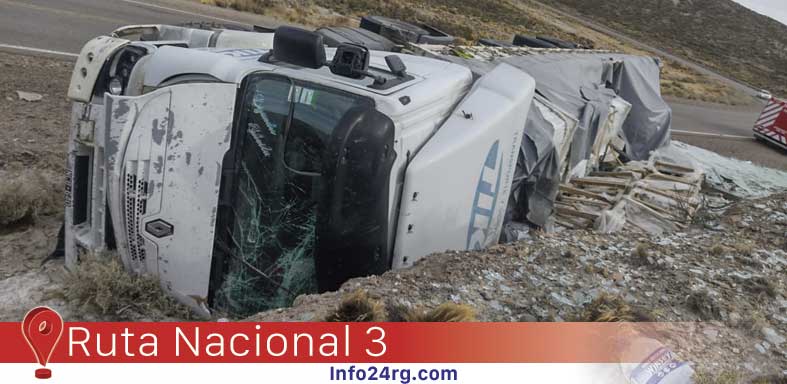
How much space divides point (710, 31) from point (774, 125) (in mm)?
44367

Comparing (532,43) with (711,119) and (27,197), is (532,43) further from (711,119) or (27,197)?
(711,119)

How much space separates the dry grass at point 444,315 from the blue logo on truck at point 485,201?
89 centimetres

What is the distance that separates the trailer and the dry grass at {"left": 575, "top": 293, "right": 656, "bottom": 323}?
40.6 ft

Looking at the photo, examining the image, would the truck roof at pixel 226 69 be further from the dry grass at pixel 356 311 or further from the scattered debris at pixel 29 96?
the scattered debris at pixel 29 96

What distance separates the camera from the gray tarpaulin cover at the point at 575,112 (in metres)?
4.79

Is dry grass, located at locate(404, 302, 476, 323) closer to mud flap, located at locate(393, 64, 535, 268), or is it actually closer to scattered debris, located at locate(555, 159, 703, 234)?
mud flap, located at locate(393, 64, 535, 268)

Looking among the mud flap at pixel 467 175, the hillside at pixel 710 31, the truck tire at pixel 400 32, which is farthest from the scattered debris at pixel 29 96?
the hillside at pixel 710 31

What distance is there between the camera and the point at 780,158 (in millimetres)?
12891

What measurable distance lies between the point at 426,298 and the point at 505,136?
1.22m

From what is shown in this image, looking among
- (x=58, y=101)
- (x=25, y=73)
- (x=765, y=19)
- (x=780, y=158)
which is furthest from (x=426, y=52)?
(x=765, y=19)

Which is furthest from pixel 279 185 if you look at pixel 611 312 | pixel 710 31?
pixel 710 31

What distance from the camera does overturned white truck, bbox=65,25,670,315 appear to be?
3.15m

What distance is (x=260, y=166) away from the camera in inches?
126

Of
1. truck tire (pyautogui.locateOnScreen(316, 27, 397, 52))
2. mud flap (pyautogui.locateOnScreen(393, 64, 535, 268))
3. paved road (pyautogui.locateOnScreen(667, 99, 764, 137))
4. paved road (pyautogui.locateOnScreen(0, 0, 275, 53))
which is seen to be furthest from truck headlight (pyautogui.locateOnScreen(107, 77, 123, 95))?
paved road (pyautogui.locateOnScreen(667, 99, 764, 137))
